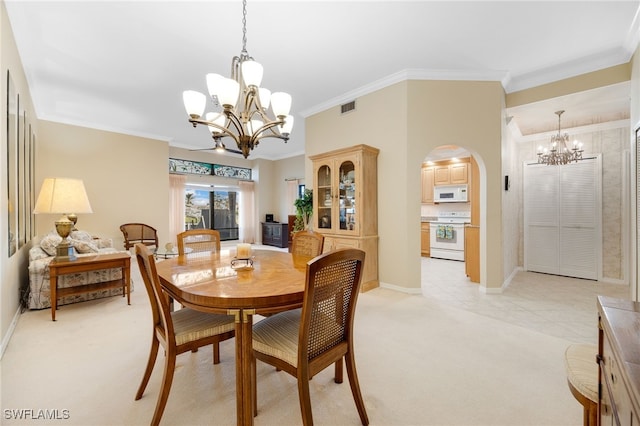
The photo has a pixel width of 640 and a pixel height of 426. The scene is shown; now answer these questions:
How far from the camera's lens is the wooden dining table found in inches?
48.9

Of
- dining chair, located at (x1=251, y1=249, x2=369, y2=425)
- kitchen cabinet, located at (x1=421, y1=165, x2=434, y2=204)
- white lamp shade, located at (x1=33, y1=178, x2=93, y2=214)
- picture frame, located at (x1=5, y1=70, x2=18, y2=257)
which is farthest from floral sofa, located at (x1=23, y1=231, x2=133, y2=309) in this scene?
kitchen cabinet, located at (x1=421, y1=165, x2=434, y2=204)

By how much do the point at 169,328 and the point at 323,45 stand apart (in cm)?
294

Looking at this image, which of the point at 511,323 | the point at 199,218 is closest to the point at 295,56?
the point at 511,323

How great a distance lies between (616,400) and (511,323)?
2299 millimetres

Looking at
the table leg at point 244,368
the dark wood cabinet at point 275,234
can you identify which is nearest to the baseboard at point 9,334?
the table leg at point 244,368

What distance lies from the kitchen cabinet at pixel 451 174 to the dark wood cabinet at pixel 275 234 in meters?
4.24

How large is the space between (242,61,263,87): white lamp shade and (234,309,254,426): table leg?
160cm

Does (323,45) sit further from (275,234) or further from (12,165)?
(275,234)

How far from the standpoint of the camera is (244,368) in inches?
50.3

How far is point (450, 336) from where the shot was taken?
238cm

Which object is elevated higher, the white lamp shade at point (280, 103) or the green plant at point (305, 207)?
the white lamp shade at point (280, 103)

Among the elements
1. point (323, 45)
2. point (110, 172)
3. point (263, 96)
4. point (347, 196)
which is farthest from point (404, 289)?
point (110, 172)

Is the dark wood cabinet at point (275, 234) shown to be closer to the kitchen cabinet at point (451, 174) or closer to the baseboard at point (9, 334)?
the kitchen cabinet at point (451, 174)

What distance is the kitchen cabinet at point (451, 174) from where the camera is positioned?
6.12m
